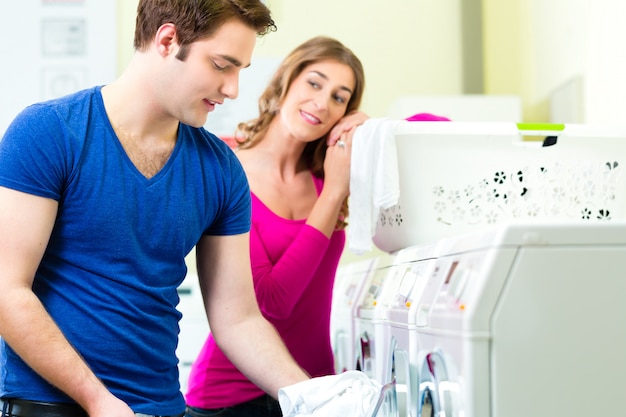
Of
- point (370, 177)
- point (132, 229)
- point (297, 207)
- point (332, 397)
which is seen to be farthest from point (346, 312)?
point (132, 229)

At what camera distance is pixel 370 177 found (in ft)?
5.82

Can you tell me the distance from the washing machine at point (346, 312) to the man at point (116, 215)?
0.68 m

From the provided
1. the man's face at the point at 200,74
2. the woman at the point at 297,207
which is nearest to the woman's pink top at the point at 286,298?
the woman at the point at 297,207

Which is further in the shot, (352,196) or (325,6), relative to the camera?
(325,6)

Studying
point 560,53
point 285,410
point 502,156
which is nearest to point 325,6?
point 560,53

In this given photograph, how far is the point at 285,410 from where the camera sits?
145cm

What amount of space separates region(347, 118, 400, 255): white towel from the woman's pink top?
108mm

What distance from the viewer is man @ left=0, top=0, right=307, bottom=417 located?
4.00 feet

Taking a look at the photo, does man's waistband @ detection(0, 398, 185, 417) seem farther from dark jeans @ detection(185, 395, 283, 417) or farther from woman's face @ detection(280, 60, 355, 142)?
woman's face @ detection(280, 60, 355, 142)

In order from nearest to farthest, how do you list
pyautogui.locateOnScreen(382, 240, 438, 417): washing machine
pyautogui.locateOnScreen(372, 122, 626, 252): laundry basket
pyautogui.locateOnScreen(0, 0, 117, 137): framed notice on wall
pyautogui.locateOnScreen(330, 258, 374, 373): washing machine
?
pyautogui.locateOnScreen(382, 240, 438, 417): washing machine
pyautogui.locateOnScreen(372, 122, 626, 252): laundry basket
pyautogui.locateOnScreen(330, 258, 374, 373): washing machine
pyautogui.locateOnScreen(0, 0, 117, 137): framed notice on wall

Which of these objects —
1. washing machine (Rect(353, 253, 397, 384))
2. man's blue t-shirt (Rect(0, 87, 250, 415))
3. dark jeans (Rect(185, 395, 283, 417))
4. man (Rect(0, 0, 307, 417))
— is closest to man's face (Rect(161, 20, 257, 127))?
man (Rect(0, 0, 307, 417))

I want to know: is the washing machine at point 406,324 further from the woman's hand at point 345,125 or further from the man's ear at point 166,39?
the man's ear at point 166,39

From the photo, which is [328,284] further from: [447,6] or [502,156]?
[447,6]

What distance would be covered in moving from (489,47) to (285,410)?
3.20 metres
